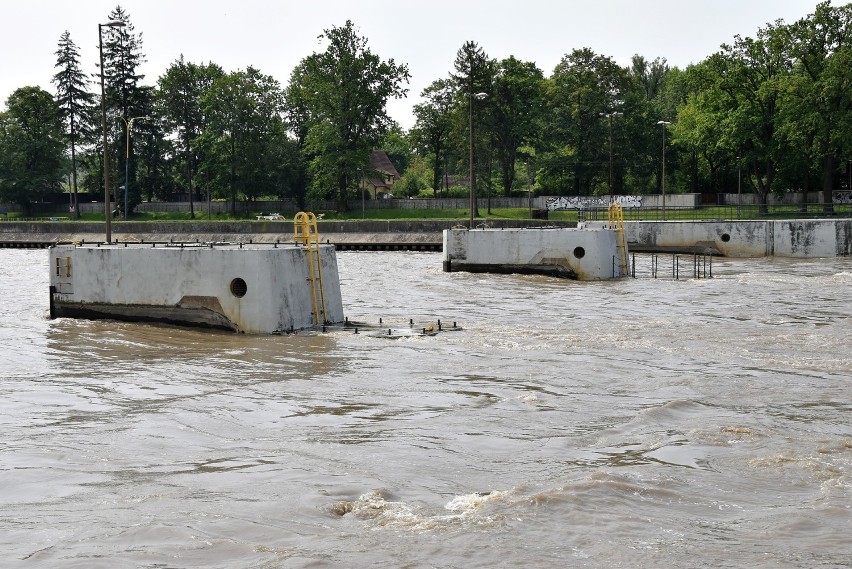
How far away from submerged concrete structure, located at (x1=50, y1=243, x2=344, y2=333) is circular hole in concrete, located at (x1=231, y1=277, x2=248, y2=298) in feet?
0.07

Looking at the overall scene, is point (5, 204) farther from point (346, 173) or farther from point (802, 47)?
point (802, 47)

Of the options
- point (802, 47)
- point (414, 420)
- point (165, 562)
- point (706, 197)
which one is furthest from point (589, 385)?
point (706, 197)

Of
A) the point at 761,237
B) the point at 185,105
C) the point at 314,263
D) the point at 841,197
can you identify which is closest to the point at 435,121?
the point at 185,105

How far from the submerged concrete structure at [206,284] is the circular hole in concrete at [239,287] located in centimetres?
2

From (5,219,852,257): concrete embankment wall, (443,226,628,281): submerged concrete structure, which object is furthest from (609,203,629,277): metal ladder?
(5,219,852,257): concrete embankment wall

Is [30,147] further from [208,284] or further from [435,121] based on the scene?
[208,284]

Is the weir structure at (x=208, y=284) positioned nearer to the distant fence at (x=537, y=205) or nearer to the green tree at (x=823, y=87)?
the distant fence at (x=537, y=205)

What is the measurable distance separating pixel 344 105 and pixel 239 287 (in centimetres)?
6757

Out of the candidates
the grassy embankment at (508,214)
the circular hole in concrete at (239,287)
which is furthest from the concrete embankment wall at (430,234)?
the circular hole in concrete at (239,287)

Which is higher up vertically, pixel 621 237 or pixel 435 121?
pixel 435 121

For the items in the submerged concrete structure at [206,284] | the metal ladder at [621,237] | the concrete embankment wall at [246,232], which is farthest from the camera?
the concrete embankment wall at [246,232]

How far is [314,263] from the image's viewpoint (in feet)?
68.1

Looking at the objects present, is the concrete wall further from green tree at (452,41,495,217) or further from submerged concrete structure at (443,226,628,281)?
green tree at (452,41,495,217)

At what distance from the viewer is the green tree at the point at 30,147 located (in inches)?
3868
